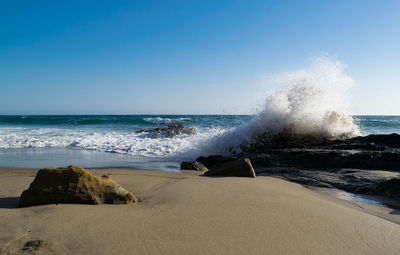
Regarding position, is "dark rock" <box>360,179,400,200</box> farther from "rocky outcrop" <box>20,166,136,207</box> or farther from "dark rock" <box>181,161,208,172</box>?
"rocky outcrop" <box>20,166,136,207</box>

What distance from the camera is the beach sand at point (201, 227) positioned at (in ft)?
5.56

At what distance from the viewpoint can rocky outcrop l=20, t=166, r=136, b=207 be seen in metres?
2.40

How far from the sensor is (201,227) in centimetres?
199

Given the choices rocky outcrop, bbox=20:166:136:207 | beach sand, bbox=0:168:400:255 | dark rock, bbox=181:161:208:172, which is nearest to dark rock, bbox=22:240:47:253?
beach sand, bbox=0:168:400:255

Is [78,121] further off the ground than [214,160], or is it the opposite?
[78,121]

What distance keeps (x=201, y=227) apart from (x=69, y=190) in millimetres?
1281

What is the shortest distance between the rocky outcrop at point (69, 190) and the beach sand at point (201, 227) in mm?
88

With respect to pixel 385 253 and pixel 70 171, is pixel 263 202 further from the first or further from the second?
pixel 70 171

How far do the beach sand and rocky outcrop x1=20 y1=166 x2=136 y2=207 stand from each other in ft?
0.29

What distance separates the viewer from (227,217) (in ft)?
7.17

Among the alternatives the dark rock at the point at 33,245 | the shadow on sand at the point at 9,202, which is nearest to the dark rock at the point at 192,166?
the shadow on sand at the point at 9,202

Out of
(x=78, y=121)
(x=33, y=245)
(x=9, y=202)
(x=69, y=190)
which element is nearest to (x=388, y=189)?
(x=69, y=190)

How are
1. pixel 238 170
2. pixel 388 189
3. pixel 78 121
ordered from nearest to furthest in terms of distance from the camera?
pixel 388 189 → pixel 238 170 → pixel 78 121

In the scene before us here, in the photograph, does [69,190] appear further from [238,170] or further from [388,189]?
[388,189]
